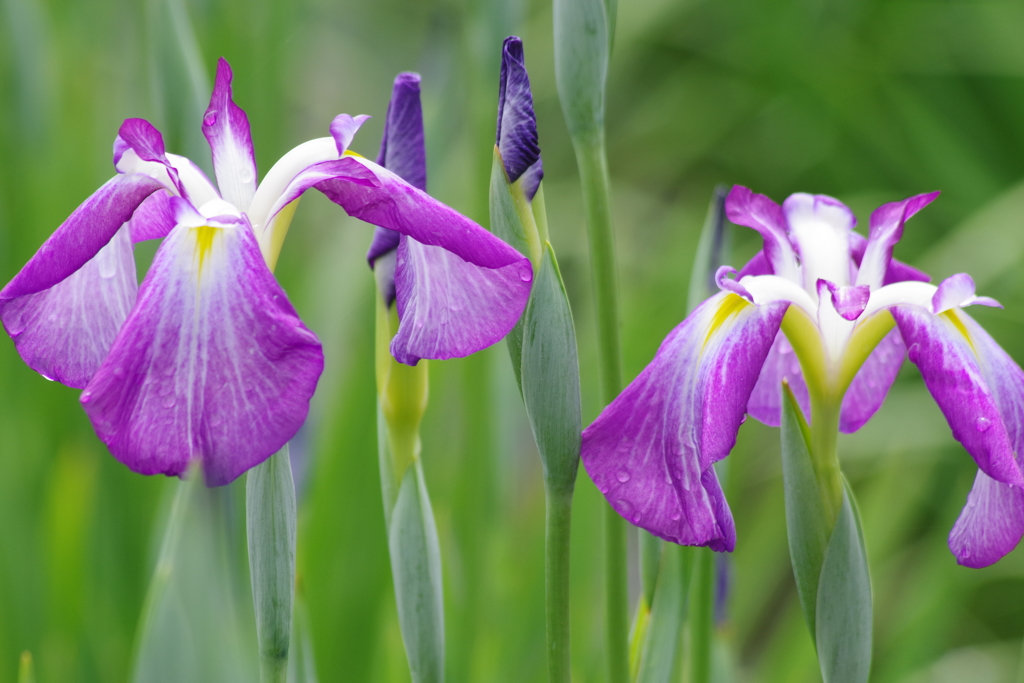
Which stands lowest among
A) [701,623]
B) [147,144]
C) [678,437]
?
[701,623]

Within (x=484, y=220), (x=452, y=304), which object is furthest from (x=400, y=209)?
(x=484, y=220)

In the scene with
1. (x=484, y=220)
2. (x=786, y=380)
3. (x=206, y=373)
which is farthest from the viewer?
(x=484, y=220)

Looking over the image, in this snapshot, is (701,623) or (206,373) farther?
(701,623)

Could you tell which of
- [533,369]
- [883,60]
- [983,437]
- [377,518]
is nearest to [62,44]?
[377,518]

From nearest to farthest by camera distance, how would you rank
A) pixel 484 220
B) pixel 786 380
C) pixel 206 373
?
pixel 206 373 → pixel 786 380 → pixel 484 220

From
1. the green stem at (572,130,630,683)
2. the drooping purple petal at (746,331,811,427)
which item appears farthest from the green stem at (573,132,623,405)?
Result: the drooping purple petal at (746,331,811,427)

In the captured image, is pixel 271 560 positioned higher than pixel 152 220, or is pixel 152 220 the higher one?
pixel 152 220

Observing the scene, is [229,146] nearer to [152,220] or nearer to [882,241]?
[152,220]
